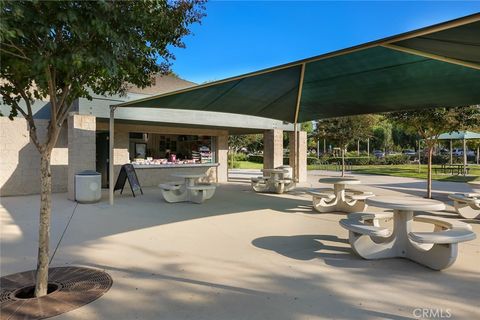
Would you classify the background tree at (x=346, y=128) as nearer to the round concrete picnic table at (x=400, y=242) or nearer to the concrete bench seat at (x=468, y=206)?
the concrete bench seat at (x=468, y=206)

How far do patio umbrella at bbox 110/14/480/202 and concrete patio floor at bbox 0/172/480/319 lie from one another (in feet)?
9.12

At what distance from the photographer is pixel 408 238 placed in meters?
4.81

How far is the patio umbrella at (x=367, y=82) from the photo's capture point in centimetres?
450

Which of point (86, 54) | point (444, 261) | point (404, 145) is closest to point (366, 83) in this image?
point (444, 261)

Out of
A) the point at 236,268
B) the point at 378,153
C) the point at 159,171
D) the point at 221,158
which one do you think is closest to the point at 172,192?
the point at 159,171

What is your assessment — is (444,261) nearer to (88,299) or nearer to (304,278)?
(304,278)

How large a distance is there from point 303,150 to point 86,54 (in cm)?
1435

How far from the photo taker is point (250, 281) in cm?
392

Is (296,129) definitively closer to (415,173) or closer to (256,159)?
(415,173)

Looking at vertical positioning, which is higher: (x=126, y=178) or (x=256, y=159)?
(x=256, y=159)

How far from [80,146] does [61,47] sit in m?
7.80

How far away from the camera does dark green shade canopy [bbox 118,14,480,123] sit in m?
4.52

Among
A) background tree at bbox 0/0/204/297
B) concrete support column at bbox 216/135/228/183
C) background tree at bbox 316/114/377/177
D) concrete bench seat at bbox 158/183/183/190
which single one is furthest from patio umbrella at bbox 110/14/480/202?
background tree at bbox 316/114/377/177

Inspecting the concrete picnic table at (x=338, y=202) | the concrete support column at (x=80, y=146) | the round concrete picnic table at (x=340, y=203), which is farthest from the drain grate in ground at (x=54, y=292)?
the concrete support column at (x=80, y=146)
